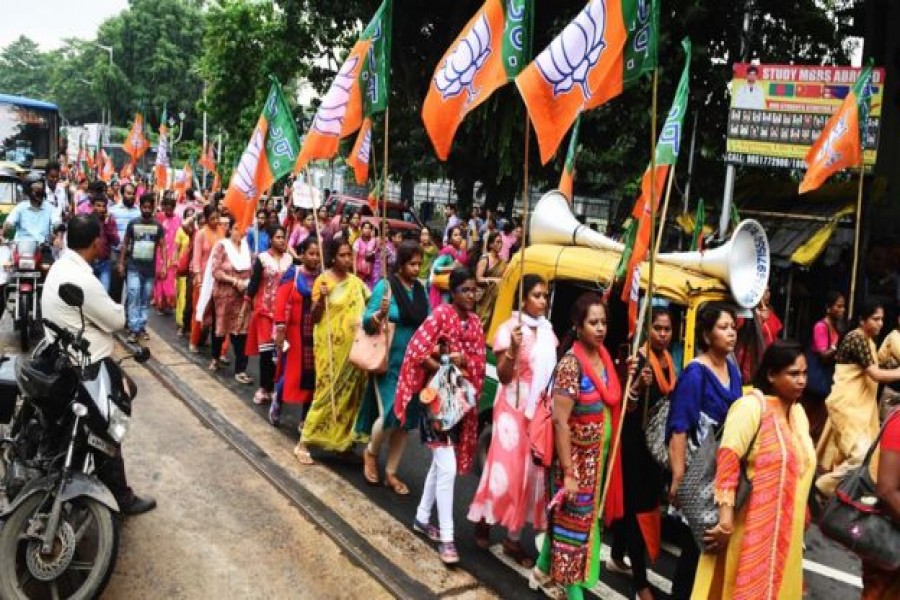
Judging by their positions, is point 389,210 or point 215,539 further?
point 389,210

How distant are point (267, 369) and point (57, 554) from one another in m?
3.82

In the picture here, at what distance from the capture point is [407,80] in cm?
1792

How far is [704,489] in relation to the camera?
3.19 m

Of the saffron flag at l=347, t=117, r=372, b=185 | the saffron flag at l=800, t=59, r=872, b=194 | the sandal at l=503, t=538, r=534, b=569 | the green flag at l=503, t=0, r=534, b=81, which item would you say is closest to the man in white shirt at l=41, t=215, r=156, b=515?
the sandal at l=503, t=538, r=534, b=569

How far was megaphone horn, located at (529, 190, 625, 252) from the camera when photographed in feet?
18.5

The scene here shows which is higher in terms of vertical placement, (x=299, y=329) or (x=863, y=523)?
(x=299, y=329)

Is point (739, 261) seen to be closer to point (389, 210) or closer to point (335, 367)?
point (335, 367)

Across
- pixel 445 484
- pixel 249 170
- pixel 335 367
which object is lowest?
pixel 445 484

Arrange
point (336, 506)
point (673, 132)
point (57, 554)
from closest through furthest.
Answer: point (57, 554)
point (673, 132)
point (336, 506)

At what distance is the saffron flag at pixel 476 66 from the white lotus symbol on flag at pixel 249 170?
7.98 ft

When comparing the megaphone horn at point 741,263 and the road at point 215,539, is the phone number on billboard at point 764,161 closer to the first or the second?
the megaphone horn at point 741,263

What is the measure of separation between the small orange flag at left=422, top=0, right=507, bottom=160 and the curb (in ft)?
7.57

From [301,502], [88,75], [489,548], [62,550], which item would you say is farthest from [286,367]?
[88,75]

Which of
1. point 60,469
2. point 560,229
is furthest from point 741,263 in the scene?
point 60,469
